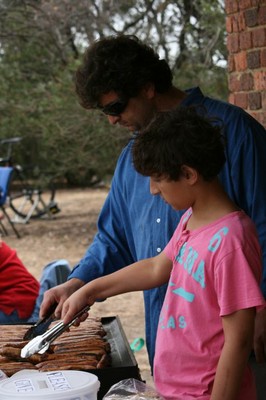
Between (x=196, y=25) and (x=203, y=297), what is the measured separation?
6.99 m

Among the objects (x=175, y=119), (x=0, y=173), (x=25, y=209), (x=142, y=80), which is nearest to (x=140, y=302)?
(x=0, y=173)

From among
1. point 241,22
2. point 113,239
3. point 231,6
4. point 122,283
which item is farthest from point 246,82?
point 122,283

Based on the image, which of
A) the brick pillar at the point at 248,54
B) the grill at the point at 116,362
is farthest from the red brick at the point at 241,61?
the grill at the point at 116,362

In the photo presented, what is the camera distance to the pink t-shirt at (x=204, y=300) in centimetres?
199

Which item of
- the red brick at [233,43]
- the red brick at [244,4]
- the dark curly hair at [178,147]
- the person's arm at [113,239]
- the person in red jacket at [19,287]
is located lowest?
the person in red jacket at [19,287]

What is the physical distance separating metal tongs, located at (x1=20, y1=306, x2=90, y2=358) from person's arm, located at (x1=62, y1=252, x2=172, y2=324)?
0.08 ft

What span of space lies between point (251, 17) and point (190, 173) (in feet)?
7.32

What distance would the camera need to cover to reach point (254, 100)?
4.15 meters

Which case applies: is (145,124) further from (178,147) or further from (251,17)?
(251,17)

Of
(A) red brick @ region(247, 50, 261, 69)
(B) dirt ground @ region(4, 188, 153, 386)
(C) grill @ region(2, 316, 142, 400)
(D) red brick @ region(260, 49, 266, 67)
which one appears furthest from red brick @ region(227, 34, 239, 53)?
(B) dirt ground @ region(4, 188, 153, 386)

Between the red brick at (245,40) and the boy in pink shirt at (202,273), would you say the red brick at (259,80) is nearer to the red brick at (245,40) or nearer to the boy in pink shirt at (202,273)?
the red brick at (245,40)

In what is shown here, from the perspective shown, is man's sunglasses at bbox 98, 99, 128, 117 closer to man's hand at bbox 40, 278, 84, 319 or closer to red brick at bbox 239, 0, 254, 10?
man's hand at bbox 40, 278, 84, 319

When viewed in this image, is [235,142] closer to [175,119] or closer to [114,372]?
[175,119]

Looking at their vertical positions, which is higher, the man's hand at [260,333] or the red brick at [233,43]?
the red brick at [233,43]
